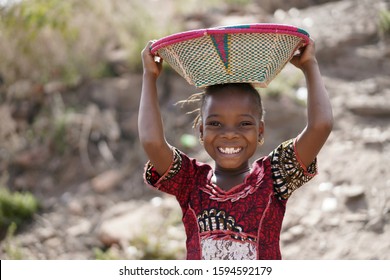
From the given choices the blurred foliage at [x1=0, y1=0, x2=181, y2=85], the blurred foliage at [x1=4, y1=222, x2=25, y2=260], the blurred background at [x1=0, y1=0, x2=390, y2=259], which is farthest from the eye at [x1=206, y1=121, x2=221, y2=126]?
the blurred foliage at [x1=0, y1=0, x2=181, y2=85]

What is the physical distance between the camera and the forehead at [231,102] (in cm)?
204

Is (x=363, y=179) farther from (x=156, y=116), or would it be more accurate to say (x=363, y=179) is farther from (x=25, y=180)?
(x=25, y=180)

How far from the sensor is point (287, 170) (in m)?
2.05

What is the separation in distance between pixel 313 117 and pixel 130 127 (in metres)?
3.85

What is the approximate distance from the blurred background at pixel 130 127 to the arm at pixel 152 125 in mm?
2068

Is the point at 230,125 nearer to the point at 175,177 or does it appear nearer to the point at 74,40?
the point at 175,177

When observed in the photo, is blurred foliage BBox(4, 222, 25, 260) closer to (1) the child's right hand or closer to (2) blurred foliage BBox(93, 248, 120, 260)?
(2) blurred foliage BBox(93, 248, 120, 260)

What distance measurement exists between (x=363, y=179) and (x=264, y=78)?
2.47 m

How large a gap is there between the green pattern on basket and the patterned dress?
0.97 ft

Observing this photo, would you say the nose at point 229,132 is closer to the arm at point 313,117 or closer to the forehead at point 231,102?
the forehead at point 231,102

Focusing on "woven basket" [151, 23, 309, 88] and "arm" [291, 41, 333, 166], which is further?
"arm" [291, 41, 333, 166]

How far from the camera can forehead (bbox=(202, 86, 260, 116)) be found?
6.68 feet

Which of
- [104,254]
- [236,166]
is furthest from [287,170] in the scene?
[104,254]

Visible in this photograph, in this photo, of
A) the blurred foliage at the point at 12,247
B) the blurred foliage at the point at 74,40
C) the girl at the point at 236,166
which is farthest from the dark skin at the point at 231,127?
the blurred foliage at the point at 74,40
